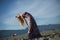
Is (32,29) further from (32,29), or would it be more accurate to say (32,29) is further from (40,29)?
(40,29)

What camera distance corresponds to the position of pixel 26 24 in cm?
Result: 258

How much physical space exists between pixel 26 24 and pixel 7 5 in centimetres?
42

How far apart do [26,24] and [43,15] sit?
0.29 meters

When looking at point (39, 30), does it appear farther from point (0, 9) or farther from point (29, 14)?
point (0, 9)

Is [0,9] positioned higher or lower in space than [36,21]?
higher

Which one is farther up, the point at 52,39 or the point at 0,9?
the point at 0,9

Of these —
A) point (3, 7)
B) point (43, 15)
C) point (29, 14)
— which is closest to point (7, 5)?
point (3, 7)

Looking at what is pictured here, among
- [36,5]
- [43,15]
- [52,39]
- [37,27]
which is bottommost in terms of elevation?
[52,39]

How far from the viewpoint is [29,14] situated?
2.61 metres

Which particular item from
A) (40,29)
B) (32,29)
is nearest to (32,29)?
(32,29)

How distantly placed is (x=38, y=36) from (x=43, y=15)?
0.32 metres

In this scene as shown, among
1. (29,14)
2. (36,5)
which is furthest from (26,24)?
(36,5)

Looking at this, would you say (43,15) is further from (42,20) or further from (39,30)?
(39,30)

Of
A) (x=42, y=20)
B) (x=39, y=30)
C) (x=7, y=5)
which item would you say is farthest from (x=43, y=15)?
(x=7, y=5)
